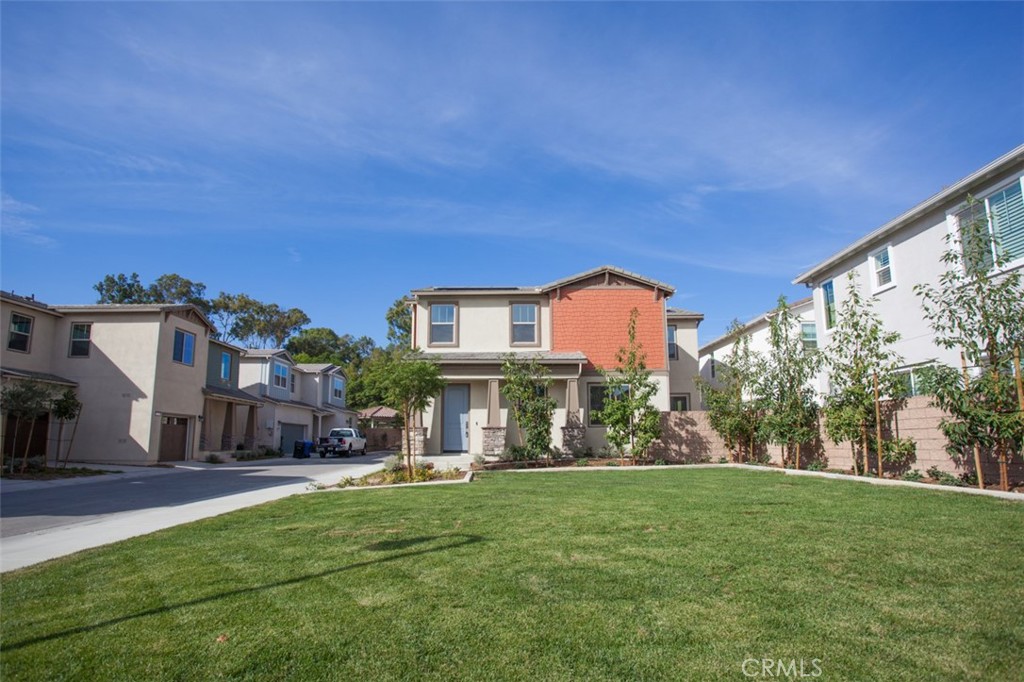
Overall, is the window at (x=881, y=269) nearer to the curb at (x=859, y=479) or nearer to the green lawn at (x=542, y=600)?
the curb at (x=859, y=479)

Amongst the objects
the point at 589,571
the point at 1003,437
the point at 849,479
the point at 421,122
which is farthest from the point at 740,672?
the point at 421,122

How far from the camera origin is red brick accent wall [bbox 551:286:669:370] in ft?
74.5

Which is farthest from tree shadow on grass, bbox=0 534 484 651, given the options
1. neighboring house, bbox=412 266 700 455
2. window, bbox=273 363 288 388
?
window, bbox=273 363 288 388

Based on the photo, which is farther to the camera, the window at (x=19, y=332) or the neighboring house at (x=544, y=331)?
the window at (x=19, y=332)

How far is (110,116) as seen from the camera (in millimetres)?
12156

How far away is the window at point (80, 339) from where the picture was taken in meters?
24.1

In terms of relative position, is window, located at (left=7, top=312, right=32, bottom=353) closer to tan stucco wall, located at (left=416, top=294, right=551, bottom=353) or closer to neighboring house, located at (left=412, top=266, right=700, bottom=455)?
neighboring house, located at (left=412, top=266, right=700, bottom=455)

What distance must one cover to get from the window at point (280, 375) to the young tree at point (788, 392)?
29895 mm

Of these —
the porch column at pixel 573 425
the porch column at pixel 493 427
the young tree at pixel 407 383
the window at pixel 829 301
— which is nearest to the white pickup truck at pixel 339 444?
the porch column at pixel 493 427

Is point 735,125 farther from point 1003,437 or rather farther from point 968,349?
point 1003,437

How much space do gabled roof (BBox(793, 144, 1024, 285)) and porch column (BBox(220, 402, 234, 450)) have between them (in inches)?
1116

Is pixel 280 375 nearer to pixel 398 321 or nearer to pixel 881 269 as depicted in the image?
pixel 398 321

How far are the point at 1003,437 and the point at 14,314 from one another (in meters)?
29.7

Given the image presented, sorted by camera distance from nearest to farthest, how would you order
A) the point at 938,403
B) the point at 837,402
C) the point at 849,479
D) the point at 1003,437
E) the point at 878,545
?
the point at 878,545 → the point at 1003,437 → the point at 938,403 → the point at 849,479 → the point at 837,402
